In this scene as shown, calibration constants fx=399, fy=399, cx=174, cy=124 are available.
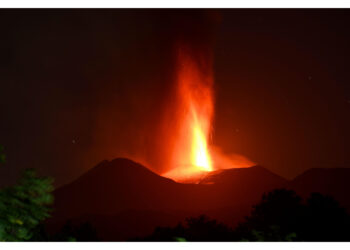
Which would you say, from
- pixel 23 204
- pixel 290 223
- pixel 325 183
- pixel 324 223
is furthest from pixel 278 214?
pixel 325 183

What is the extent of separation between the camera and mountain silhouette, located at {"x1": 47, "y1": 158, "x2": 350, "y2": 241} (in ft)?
78.5

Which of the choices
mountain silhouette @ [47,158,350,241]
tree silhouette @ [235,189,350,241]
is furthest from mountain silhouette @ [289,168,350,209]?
tree silhouette @ [235,189,350,241]

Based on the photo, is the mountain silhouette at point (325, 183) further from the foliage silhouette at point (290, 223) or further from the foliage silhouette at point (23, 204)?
the foliage silhouette at point (23, 204)

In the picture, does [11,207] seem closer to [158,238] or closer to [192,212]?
[158,238]

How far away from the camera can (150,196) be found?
27.7 m

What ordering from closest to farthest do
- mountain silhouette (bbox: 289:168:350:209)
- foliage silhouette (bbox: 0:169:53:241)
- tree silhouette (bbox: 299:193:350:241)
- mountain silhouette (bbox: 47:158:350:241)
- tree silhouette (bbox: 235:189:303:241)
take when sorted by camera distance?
foliage silhouette (bbox: 0:169:53:241)
tree silhouette (bbox: 299:193:350:241)
tree silhouette (bbox: 235:189:303:241)
mountain silhouette (bbox: 47:158:350:241)
mountain silhouette (bbox: 289:168:350:209)

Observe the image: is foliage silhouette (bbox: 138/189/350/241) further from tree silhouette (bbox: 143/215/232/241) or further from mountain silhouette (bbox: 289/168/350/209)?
mountain silhouette (bbox: 289/168/350/209)

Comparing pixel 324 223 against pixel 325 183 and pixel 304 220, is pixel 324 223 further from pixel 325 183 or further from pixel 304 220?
pixel 325 183

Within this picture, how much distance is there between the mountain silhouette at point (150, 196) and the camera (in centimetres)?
2392

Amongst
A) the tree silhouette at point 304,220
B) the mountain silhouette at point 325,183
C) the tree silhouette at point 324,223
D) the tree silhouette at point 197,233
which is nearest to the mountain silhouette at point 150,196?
the mountain silhouette at point 325,183

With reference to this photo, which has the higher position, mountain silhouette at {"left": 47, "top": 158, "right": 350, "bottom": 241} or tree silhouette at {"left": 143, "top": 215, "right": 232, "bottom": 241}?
mountain silhouette at {"left": 47, "top": 158, "right": 350, "bottom": 241}

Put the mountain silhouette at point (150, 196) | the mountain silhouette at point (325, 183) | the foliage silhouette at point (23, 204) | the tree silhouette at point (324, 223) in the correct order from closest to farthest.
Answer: the foliage silhouette at point (23, 204) → the tree silhouette at point (324, 223) → the mountain silhouette at point (150, 196) → the mountain silhouette at point (325, 183)

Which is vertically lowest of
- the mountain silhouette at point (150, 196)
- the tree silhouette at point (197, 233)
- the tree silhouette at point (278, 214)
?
the tree silhouette at point (197, 233)
